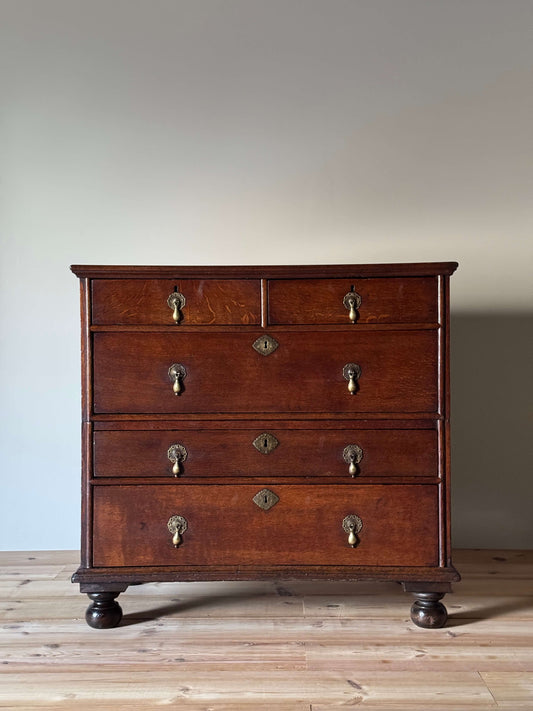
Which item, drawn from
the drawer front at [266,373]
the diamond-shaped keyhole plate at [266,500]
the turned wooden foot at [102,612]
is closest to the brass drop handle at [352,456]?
the drawer front at [266,373]

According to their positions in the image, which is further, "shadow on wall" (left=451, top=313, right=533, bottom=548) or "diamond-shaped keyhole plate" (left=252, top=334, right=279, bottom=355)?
"shadow on wall" (left=451, top=313, right=533, bottom=548)

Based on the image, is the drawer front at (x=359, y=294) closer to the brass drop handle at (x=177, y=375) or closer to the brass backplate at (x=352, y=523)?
the brass drop handle at (x=177, y=375)

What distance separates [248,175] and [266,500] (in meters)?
1.37

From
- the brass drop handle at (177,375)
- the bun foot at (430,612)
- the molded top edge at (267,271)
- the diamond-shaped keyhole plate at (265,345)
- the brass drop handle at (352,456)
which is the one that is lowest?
the bun foot at (430,612)

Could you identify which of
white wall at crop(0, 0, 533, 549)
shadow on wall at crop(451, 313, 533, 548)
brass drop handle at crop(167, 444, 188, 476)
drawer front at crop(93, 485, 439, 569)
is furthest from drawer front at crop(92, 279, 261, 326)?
shadow on wall at crop(451, 313, 533, 548)

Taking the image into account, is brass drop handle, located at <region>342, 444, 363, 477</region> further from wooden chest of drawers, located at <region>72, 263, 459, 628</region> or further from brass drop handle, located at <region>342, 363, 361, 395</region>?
brass drop handle, located at <region>342, 363, 361, 395</region>

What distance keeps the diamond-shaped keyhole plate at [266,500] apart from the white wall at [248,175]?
1.08 meters

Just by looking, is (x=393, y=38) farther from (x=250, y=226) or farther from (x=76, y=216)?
(x=76, y=216)

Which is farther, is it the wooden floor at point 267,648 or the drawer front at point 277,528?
the drawer front at point 277,528

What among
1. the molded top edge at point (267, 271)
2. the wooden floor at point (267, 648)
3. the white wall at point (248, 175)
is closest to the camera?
the wooden floor at point (267, 648)

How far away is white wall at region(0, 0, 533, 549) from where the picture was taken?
8.52 feet

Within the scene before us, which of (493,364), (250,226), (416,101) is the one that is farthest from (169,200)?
(493,364)

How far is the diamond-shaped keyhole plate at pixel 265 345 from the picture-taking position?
1900 mm

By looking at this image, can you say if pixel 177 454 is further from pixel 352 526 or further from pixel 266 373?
pixel 352 526
